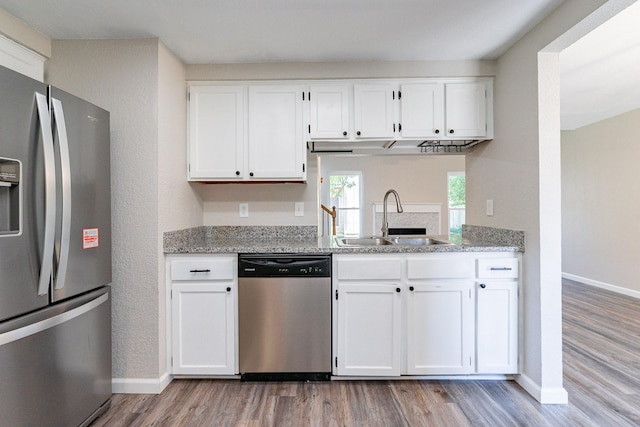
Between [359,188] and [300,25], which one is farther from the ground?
[300,25]

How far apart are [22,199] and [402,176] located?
6.83m

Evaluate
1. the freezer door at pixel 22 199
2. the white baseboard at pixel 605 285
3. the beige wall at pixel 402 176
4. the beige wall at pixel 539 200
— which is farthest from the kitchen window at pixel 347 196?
the freezer door at pixel 22 199

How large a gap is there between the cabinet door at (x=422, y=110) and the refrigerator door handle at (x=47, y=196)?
6.95 feet

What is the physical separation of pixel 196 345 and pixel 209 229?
3.20 feet

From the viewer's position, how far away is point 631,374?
2.36m

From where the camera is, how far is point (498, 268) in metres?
2.24

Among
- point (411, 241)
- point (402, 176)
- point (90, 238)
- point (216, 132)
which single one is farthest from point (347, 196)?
point (90, 238)

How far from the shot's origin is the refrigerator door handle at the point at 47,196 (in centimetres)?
147

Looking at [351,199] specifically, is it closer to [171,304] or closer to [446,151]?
[446,151]

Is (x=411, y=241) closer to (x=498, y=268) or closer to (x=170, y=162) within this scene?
(x=498, y=268)

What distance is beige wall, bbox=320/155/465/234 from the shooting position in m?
7.37

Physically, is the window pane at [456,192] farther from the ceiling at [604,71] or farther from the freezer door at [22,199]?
the freezer door at [22,199]

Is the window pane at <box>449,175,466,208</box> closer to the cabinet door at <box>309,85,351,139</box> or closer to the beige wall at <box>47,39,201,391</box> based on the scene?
the cabinet door at <box>309,85,351,139</box>

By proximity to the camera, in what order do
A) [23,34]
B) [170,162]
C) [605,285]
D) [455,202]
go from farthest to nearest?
[455,202] < [605,285] < [170,162] < [23,34]
